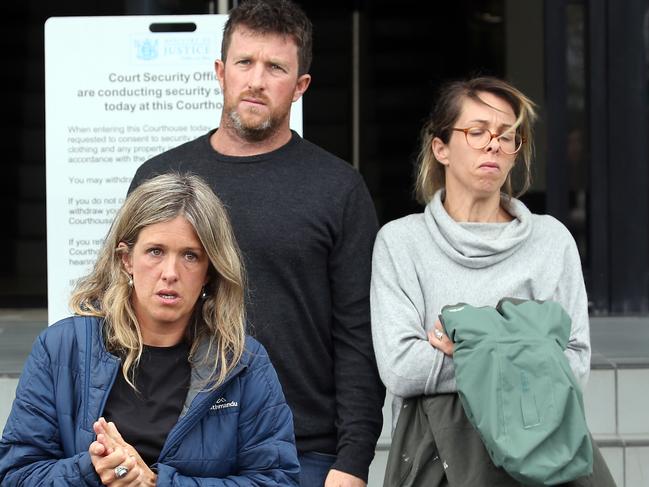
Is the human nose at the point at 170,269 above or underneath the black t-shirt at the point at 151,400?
above

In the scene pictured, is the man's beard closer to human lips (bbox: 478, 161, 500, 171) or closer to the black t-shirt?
human lips (bbox: 478, 161, 500, 171)

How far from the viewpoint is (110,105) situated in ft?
13.1

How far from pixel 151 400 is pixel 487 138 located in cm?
112

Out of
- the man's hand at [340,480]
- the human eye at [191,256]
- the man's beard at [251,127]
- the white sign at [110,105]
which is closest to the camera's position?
the human eye at [191,256]

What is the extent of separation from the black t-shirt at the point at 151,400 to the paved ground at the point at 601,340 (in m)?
2.44

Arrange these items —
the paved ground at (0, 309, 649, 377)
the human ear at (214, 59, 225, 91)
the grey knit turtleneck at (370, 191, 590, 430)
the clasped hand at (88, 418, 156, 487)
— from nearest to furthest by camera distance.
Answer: the clasped hand at (88, 418, 156, 487)
the grey knit turtleneck at (370, 191, 590, 430)
the human ear at (214, 59, 225, 91)
the paved ground at (0, 309, 649, 377)

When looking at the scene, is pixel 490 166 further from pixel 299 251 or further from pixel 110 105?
pixel 110 105

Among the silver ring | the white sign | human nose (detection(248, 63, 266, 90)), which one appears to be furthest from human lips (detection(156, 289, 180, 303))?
the white sign

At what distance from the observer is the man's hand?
3.12m

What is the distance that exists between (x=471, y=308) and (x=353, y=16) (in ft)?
22.8

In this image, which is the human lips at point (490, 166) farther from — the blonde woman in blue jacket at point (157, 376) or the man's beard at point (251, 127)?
the blonde woman in blue jacket at point (157, 376)

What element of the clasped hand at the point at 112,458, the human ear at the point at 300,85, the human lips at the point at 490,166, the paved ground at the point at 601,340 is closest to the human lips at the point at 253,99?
the human ear at the point at 300,85

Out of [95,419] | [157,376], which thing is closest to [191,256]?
[157,376]

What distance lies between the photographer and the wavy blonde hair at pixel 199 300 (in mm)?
2672
